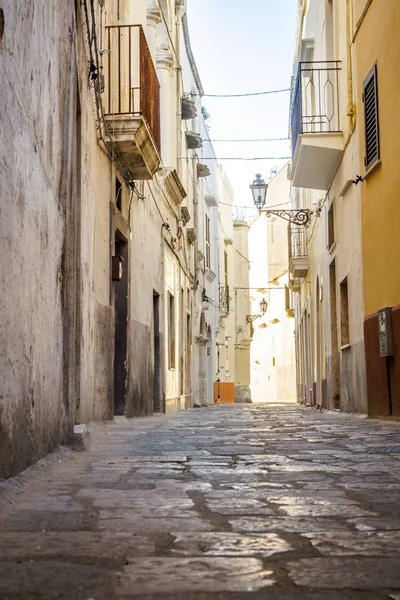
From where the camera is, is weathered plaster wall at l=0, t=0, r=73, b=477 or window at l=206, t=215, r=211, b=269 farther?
window at l=206, t=215, r=211, b=269

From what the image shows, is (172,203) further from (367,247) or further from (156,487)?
(156,487)

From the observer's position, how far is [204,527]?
112 inches

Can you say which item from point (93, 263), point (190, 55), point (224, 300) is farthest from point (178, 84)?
point (224, 300)

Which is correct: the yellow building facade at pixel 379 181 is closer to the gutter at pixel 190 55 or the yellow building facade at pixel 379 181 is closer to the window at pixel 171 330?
the window at pixel 171 330

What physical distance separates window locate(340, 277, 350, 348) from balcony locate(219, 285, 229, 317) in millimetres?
18824

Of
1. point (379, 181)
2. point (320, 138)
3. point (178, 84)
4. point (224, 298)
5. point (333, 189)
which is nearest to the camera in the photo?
point (379, 181)

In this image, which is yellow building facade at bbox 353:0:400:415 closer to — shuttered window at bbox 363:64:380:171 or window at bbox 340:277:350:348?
shuttered window at bbox 363:64:380:171

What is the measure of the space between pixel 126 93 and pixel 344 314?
5027 mm

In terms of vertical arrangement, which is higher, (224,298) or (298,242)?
(298,242)

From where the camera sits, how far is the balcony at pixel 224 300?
3253 cm

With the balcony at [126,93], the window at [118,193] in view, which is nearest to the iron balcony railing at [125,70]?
the balcony at [126,93]

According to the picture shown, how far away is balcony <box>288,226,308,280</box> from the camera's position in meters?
21.2

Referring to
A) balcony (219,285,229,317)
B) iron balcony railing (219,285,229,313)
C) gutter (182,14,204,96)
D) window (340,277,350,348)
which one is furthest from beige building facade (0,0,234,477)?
iron balcony railing (219,285,229,313)

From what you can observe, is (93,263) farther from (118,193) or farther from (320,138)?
(320,138)
